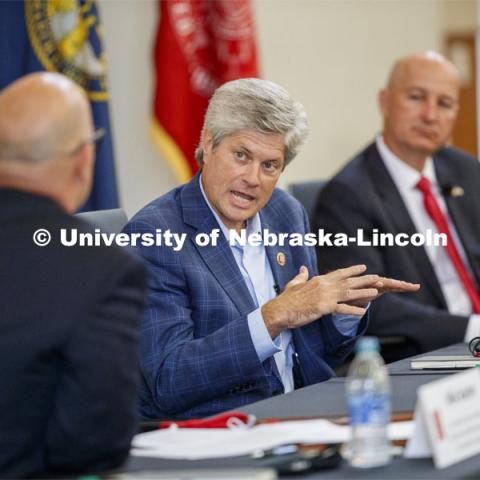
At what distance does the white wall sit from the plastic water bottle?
3443 millimetres

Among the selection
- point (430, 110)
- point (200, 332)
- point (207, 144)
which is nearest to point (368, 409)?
point (200, 332)

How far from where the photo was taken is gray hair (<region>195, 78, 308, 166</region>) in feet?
9.63

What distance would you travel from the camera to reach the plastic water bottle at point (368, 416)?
6.24 feet

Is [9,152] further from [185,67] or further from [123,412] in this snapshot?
[185,67]

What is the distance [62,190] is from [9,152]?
11cm

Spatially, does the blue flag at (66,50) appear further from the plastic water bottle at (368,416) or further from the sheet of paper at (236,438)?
the plastic water bottle at (368,416)

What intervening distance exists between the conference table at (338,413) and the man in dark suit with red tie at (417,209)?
0.61 m

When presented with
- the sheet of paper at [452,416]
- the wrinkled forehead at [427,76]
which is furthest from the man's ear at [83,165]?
the wrinkled forehead at [427,76]

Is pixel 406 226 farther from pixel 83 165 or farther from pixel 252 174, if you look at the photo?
pixel 83 165

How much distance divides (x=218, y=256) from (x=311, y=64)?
3545 mm

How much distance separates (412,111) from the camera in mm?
4488

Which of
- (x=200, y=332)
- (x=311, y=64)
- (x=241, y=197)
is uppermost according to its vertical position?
(x=311, y=64)

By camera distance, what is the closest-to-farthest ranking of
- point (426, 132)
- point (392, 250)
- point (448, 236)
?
point (392, 250)
point (448, 236)
point (426, 132)

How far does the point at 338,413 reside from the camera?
2.33 metres
